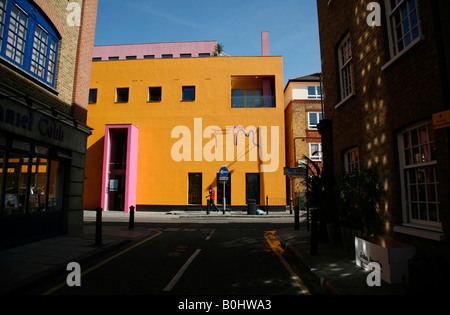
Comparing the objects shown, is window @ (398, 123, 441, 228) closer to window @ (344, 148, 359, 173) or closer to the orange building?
window @ (344, 148, 359, 173)

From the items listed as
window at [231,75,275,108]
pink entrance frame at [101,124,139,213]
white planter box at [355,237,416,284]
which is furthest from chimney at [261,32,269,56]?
white planter box at [355,237,416,284]

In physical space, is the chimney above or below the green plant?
above

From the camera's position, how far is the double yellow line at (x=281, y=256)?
14.9 feet

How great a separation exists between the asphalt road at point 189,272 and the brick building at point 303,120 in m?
19.5

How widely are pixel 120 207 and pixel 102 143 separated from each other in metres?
5.50

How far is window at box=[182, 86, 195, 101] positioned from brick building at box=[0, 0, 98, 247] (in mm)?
11975

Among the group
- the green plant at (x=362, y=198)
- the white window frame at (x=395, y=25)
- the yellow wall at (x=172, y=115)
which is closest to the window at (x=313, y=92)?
the yellow wall at (x=172, y=115)

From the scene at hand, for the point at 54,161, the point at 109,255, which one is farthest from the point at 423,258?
the point at 54,161

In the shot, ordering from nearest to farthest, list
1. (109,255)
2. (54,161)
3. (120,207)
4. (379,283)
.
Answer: (379,283), (109,255), (54,161), (120,207)

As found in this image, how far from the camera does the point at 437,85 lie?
4.42 meters

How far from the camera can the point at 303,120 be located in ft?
91.6

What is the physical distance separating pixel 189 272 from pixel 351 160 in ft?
19.2

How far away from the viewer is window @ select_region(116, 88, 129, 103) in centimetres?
2331
